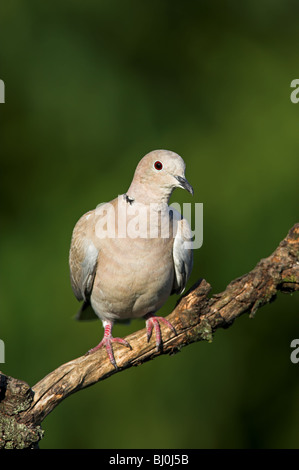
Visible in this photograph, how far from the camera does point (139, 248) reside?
3.66 meters

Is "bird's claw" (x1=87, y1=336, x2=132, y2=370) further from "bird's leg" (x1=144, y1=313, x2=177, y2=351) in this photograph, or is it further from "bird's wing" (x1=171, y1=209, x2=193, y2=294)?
"bird's wing" (x1=171, y1=209, x2=193, y2=294)

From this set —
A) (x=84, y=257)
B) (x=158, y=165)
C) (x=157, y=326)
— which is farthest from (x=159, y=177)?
(x=157, y=326)

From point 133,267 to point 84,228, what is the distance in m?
0.48

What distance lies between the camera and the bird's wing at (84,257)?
3.86m

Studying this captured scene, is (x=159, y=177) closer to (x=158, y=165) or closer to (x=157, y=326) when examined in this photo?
(x=158, y=165)

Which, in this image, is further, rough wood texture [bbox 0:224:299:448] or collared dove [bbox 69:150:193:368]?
collared dove [bbox 69:150:193:368]

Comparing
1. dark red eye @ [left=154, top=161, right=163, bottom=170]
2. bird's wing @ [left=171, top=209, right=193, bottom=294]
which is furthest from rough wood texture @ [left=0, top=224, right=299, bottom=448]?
dark red eye @ [left=154, top=161, right=163, bottom=170]

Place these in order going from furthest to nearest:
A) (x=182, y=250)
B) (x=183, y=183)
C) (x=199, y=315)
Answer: (x=182, y=250), (x=183, y=183), (x=199, y=315)

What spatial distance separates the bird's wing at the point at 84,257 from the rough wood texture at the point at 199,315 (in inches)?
21.9

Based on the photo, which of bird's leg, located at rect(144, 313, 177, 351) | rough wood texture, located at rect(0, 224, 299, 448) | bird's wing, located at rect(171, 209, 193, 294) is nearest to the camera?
rough wood texture, located at rect(0, 224, 299, 448)

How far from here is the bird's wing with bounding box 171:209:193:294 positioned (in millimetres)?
3838

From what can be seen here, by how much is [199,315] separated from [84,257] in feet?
2.84

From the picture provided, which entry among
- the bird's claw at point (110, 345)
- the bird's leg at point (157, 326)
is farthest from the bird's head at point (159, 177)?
the bird's claw at point (110, 345)

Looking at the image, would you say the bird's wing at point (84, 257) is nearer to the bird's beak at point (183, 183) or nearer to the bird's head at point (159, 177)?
the bird's head at point (159, 177)
